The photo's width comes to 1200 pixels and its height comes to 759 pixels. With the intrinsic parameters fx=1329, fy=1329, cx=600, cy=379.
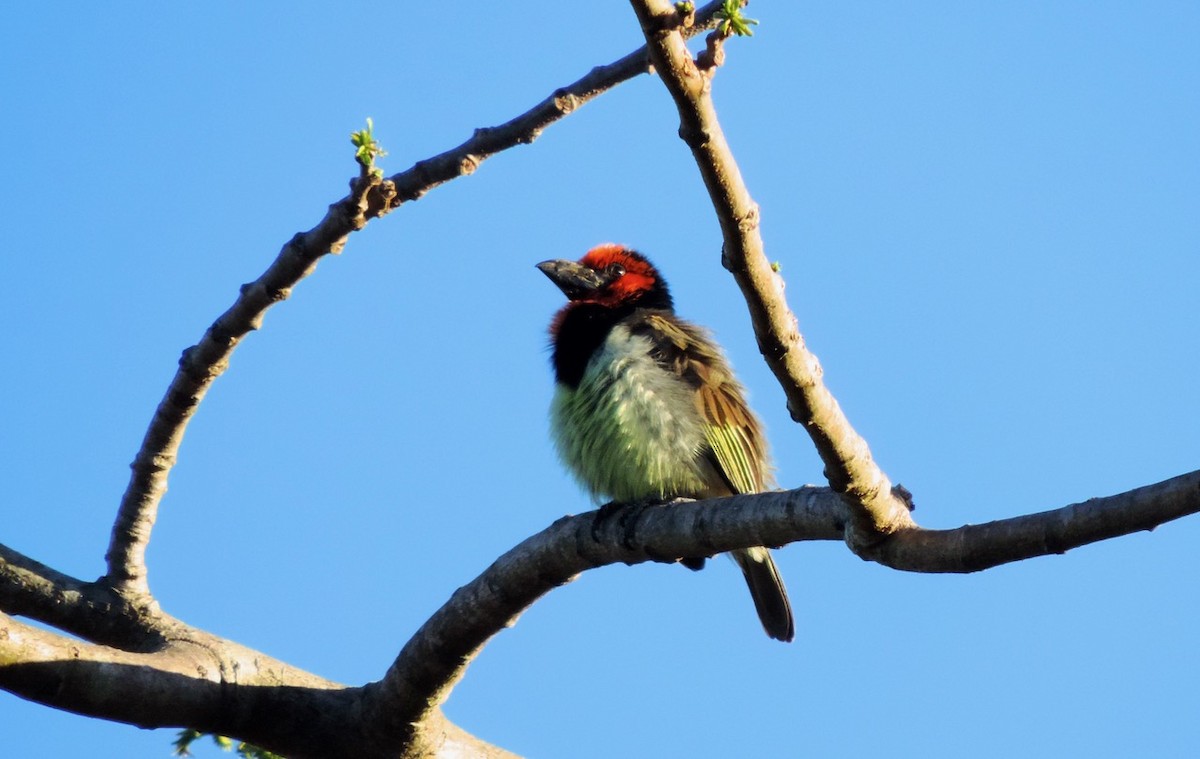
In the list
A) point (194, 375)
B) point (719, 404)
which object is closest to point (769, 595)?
point (719, 404)

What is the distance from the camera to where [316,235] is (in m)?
4.19

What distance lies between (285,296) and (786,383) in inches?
72.4

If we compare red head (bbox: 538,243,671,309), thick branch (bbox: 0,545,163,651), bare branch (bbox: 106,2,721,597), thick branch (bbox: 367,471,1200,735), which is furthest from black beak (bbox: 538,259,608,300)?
thick branch (bbox: 0,545,163,651)

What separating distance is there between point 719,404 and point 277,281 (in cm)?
219

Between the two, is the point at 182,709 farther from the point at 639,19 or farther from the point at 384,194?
the point at 639,19

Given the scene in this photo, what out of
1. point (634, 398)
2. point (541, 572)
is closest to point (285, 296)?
point (541, 572)

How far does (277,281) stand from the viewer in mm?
4312

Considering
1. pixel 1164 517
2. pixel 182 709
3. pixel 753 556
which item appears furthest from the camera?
pixel 753 556

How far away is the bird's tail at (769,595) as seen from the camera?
6012 millimetres

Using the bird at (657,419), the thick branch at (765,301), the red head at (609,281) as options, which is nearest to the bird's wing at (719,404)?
the bird at (657,419)

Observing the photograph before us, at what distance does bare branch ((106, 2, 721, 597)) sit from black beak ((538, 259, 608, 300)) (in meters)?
2.04

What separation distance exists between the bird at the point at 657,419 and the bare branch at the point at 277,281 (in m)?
1.42

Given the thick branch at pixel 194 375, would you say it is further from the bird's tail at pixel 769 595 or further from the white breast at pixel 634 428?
the bird's tail at pixel 769 595

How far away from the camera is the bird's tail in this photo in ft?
19.7
